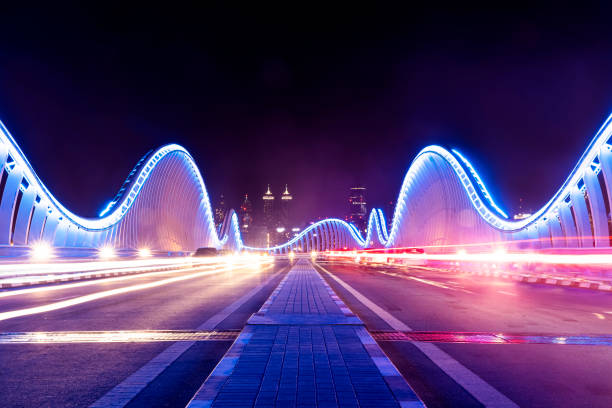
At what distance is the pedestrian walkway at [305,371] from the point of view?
12.7ft

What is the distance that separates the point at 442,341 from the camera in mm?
7004

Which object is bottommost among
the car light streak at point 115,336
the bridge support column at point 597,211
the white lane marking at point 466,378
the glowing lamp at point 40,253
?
the white lane marking at point 466,378

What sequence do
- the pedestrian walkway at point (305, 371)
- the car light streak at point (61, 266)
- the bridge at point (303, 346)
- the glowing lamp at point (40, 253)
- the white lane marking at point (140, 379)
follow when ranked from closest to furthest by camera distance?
1. the pedestrian walkway at point (305, 371)
2. the white lane marking at point (140, 379)
3. the bridge at point (303, 346)
4. the car light streak at point (61, 266)
5. the glowing lamp at point (40, 253)

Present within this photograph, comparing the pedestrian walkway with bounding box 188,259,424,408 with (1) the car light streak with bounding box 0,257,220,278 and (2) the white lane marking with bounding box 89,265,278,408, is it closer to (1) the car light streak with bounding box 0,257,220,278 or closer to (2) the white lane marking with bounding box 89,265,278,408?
(2) the white lane marking with bounding box 89,265,278,408

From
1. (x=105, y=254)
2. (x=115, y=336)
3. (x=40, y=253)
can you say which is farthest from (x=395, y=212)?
(x=115, y=336)

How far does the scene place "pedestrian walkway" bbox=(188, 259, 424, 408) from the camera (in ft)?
12.7

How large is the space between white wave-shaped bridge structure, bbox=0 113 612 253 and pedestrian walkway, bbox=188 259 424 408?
20719mm

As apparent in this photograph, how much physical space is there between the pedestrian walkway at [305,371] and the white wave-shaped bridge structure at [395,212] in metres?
20.7

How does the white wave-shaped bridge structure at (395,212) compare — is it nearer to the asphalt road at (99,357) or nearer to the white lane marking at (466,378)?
the asphalt road at (99,357)

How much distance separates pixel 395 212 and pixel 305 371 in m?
90.0

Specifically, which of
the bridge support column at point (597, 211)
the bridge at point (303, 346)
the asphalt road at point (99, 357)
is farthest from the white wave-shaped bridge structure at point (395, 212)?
the asphalt road at point (99, 357)

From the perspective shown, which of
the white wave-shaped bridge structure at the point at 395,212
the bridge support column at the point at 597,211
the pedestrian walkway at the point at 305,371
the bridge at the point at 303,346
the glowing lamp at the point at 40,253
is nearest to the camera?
the pedestrian walkway at the point at 305,371

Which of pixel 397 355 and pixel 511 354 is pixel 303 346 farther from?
pixel 511 354

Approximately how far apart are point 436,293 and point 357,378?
36.4 feet
